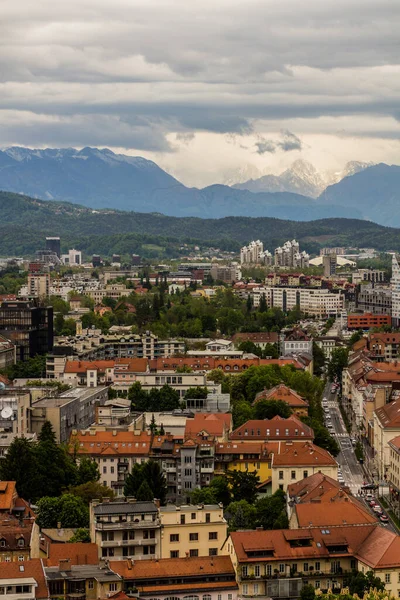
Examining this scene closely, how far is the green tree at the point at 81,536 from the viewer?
45219 millimetres

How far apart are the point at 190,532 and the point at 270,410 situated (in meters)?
25.8

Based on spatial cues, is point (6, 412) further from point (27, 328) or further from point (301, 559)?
point (27, 328)

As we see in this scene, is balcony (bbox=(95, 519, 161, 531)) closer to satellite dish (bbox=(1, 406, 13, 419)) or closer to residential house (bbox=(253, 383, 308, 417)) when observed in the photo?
satellite dish (bbox=(1, 406, 13, 419))

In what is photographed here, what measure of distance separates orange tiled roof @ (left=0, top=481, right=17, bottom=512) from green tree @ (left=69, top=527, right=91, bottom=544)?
251 centimetres

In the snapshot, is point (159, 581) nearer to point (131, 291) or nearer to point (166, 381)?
point (166, 381)

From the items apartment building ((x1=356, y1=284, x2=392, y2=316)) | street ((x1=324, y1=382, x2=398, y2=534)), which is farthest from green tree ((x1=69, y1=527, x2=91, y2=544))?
apartment building ((x1=356, y1=284, x2=392, y2=316))

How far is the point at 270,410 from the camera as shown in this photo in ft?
229

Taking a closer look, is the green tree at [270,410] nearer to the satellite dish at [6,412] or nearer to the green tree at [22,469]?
the satellite dish at [6,412]

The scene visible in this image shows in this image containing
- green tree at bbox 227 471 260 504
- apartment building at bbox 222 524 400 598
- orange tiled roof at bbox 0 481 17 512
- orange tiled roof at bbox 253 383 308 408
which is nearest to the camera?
apartment building at bbox 222 524 400 598

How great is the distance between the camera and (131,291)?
17762 centimetres

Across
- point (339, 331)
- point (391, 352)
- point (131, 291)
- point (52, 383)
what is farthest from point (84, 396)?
point (131, 291)

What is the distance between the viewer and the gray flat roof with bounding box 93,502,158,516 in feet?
145

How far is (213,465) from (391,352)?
5537 centimetres

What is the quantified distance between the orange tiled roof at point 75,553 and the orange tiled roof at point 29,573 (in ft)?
10.5
